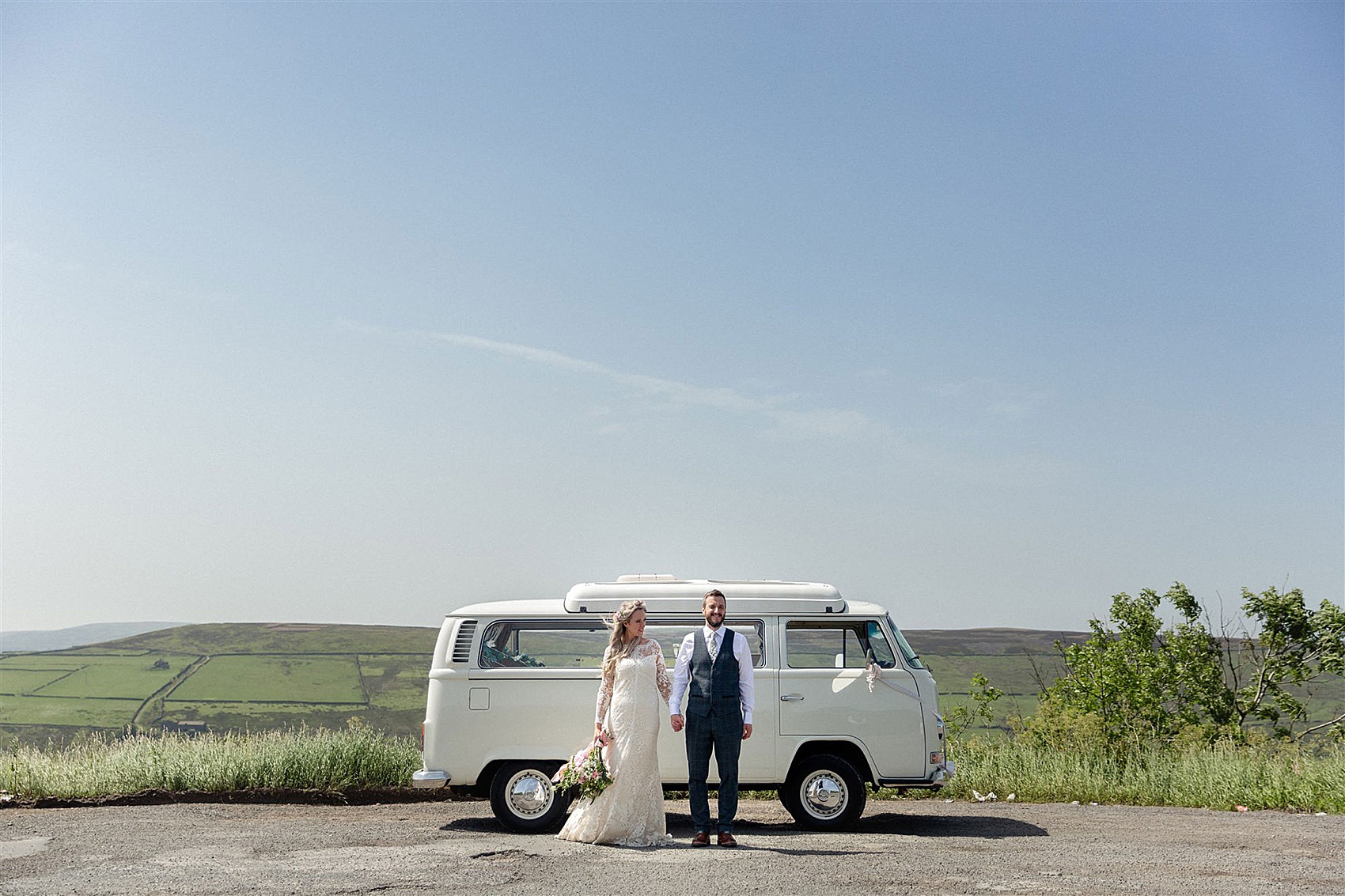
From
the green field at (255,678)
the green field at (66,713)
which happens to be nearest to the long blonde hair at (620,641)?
the green field at (255,678)

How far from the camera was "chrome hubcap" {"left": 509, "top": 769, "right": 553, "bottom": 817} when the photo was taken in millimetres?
11359

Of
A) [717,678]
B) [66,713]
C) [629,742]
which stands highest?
[717,678]

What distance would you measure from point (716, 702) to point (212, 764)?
796cm

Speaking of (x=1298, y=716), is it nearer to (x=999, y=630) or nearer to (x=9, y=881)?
(x=9, y=881)

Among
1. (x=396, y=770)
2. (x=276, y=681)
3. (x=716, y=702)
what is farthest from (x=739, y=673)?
(x=276, y=681)

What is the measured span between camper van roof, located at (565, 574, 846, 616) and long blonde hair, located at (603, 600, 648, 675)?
1.03 meters

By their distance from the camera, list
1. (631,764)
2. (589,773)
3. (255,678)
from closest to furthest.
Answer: (589,773)
(631,764)
(255,678)

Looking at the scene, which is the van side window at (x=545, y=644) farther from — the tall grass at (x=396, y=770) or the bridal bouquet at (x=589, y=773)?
the tall grass at (x=396, y=770)

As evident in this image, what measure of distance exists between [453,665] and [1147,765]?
10295 millimetres

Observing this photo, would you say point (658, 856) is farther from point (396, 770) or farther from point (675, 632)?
point (396, 770)

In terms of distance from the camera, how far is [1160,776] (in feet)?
50.5

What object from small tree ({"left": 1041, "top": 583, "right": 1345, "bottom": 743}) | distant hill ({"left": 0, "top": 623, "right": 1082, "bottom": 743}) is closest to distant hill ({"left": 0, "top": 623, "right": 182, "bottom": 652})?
distant hill ({"left": 0, "top": 623, "right": 1082, "bottom": 743})

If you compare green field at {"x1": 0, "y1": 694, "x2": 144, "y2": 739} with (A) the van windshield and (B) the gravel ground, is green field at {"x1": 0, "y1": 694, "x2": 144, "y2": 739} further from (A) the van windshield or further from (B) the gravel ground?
(A) the van windshield

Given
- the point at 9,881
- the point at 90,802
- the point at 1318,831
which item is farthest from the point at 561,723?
the point at 1318,831
